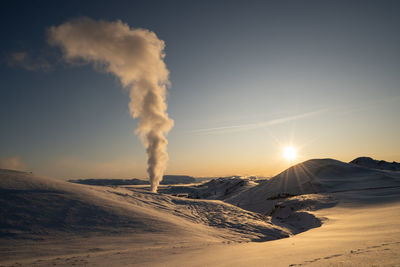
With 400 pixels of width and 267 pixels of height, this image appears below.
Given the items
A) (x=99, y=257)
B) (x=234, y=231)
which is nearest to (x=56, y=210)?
(x=99, y=257)

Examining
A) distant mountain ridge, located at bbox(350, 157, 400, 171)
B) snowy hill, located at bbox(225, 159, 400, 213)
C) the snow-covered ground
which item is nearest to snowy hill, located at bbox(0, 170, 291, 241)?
the snow-covered ground

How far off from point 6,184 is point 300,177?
142 feet

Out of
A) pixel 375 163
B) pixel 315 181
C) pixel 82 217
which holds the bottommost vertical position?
pixel 82 217

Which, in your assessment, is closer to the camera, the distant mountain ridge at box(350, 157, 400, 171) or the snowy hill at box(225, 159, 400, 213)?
the snowy hill at box(225, 159, 400, 213)

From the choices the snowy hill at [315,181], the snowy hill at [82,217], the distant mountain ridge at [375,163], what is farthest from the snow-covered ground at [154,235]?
the distant mountain ridge at [375,163]

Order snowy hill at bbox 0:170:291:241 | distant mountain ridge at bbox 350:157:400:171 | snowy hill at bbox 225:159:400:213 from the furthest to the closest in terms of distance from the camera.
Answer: distant mountain ridge at bbox 350:157:400:171
snowy hill at bbox 225:159:400:213
snowy hill at bbox 0:170:291:241

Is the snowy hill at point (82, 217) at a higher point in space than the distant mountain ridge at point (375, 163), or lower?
lower

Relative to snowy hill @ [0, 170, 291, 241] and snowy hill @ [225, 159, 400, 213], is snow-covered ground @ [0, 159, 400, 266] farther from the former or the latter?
snowy hill @ [225, 159, 400, 213]

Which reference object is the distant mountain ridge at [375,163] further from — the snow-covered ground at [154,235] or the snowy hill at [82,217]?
the snowy hill at [82,217]

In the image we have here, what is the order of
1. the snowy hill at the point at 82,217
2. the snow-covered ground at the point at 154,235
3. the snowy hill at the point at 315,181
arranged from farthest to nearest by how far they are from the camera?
→ the snowy hill at the point at 315,181 < the snowy hill at the point at 82,217 < the snow-covered ground at the point at 154,235

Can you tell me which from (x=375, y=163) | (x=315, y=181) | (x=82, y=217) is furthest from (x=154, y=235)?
(x=375, y=163)

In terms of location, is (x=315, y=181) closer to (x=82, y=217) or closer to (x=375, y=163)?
(x=82, y=217)

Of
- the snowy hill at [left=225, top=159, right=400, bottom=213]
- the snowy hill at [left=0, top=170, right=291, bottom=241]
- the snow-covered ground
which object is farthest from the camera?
the snowy hill at [left=225, top=159, right=400, bottom=213]

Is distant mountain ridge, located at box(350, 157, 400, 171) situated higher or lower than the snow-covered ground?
higher
